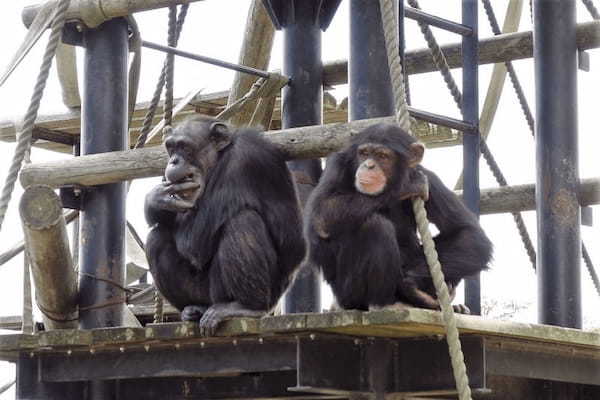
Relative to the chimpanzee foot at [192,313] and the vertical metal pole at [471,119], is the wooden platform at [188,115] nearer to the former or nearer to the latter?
the vertical metal pole at [471,119]

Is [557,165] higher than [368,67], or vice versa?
[368,67]

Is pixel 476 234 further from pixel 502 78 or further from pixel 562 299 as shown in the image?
pixel 502 78

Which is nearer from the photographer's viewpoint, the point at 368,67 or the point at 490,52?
→ the point at 368,67

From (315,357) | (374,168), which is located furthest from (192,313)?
(374,168)

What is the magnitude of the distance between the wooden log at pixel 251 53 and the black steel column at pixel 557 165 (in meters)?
2.36

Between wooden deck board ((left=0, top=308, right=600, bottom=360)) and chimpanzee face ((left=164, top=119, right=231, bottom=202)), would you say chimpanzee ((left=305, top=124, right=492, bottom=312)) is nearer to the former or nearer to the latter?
wooden deck board ((left=0, top=308, right=600, bottom=360))

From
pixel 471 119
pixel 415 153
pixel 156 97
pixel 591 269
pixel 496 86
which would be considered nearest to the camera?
pixel 415 153

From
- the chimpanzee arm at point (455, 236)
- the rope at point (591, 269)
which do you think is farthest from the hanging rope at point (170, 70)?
the rope at point (591, 269)

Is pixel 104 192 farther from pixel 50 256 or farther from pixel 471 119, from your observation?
pixel 471 119

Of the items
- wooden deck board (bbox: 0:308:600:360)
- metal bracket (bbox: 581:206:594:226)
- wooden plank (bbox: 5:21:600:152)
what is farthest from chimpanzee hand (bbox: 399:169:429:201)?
wooden plank (bbox: 5:21:600:152)

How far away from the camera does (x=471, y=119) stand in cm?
862

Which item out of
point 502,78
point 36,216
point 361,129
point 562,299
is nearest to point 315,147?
point 361,129

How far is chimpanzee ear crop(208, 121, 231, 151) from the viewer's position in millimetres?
7328

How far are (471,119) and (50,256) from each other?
10.3 feet
